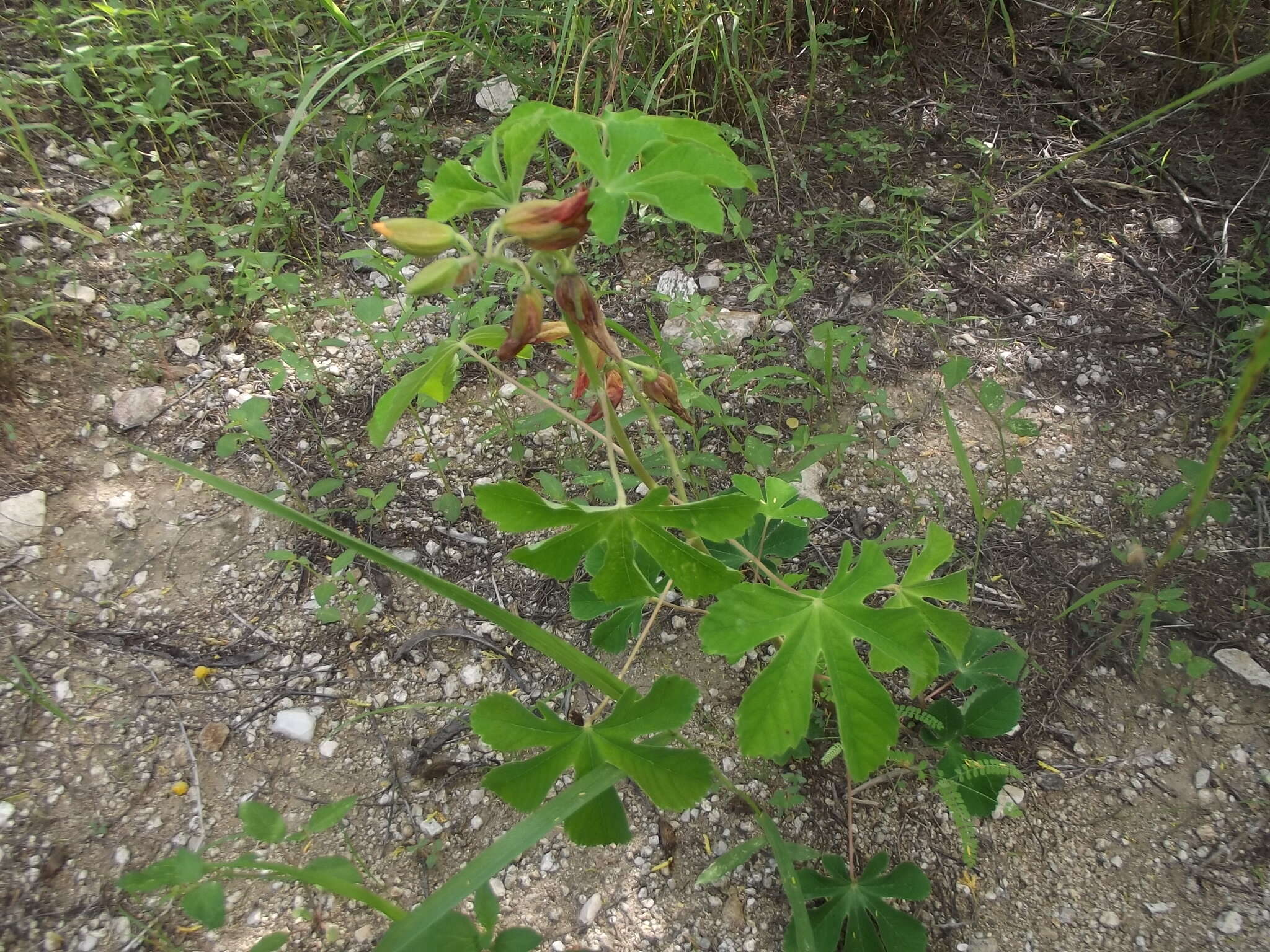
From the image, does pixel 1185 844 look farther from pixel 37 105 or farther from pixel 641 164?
pixel 37 105

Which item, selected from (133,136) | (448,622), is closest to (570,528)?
(448,622)

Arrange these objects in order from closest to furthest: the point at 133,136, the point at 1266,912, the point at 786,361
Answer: the point at 1266,912 < the point at 786,361 < the point at 133,136

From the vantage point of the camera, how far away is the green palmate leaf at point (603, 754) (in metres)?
1.27

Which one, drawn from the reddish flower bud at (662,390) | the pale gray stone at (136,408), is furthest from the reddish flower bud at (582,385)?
the pale gray stone at (136,408)

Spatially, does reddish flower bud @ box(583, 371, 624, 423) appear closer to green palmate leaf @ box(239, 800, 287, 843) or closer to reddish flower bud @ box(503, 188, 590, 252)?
reddish flower bud @ box(503, 188, 590, 252)

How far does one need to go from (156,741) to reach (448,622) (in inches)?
24.6

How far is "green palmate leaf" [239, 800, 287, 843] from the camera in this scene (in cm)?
132

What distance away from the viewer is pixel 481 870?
3.77 feet

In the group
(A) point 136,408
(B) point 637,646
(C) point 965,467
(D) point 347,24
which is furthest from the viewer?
(D) point 347,24

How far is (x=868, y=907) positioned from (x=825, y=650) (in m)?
0.52

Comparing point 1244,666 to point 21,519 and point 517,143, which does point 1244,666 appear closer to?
point 517,143

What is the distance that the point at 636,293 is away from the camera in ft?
8.01

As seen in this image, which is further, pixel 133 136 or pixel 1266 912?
pixel 133 136

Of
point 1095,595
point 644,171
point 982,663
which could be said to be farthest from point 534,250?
point 1095,595
